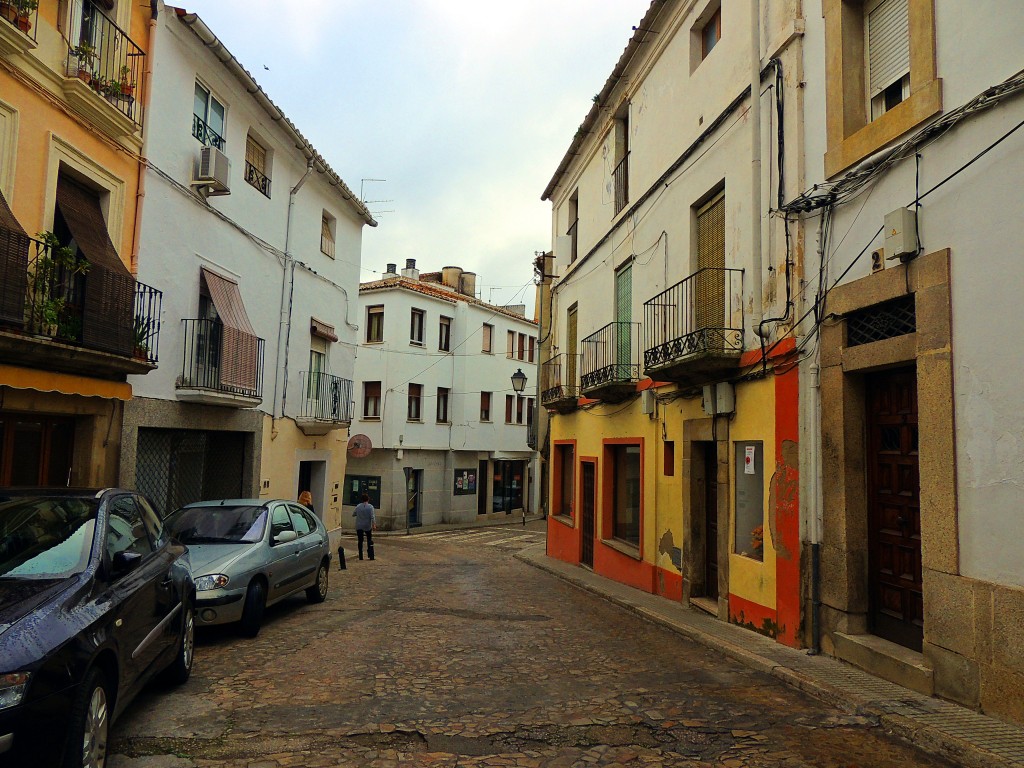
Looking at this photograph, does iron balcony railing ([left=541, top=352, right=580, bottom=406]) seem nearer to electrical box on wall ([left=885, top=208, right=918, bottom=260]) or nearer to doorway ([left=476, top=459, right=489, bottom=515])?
electrical box on wall ([left=885, top=208, right=918, bottom=260])

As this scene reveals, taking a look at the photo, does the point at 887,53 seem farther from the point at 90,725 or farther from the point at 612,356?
the point at 90,725

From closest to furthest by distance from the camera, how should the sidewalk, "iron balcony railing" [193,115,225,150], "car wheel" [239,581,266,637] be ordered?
the sidewalk, "car wheel" [239,581,266,637], "iron balcony railing" [193,115,225,150]

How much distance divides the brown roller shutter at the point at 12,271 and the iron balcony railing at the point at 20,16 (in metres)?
1.96

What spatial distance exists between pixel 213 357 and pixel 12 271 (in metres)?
4.45

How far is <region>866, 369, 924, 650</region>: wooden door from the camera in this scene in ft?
21.2

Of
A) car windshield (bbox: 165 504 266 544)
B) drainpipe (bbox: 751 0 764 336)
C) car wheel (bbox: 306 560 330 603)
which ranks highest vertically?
drainpipe (bbox: 751 0 764 336)

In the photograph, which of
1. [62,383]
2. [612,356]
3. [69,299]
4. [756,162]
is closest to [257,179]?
[69,299]

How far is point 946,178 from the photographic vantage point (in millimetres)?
Answer: 5879

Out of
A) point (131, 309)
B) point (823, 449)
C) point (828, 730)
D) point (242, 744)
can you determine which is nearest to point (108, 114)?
point (131, 309)

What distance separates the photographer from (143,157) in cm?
1065

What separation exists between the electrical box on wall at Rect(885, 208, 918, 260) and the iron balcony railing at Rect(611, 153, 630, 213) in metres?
7.84

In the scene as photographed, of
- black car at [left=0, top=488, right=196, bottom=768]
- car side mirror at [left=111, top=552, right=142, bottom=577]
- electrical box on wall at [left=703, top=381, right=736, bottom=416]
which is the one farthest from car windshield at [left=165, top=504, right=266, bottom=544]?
electrical box on wall at [left=703, top=381, right=736, bottom=416]

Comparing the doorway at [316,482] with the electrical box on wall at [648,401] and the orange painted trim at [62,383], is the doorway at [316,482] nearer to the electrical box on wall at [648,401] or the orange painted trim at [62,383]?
the orange painted trim at [62,383]

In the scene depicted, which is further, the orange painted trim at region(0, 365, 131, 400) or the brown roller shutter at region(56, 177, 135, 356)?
the brown roller shutter at region(56, 177, 135, 356)
